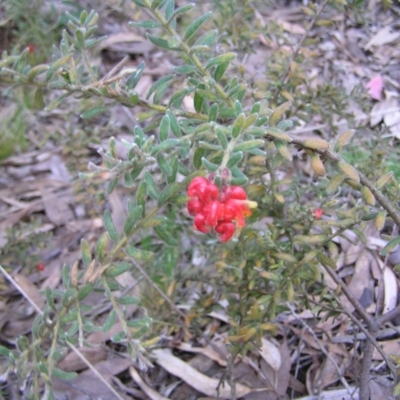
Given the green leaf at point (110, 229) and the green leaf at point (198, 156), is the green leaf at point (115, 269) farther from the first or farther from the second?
the green leaf at point (198, 156)

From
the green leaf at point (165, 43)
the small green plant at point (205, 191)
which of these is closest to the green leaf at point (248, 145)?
the small green plant at point (205, 191)

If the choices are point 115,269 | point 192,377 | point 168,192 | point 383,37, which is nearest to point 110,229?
point 115,269

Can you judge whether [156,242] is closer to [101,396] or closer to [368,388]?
[101,396]

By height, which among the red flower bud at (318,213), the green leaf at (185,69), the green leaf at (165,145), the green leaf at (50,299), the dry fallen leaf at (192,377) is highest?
the green leaf at (185,69)

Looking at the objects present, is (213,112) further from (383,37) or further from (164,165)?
(383,37)

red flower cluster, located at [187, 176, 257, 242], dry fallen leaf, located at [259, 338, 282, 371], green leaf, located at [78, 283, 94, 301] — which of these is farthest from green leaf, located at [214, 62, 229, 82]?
dry fallen leaf, located at [259, 338, 282, 371]

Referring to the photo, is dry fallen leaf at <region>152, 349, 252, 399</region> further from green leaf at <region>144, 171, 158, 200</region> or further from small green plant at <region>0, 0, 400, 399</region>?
green leaf at <region>144, 171, 158, 200</region>
